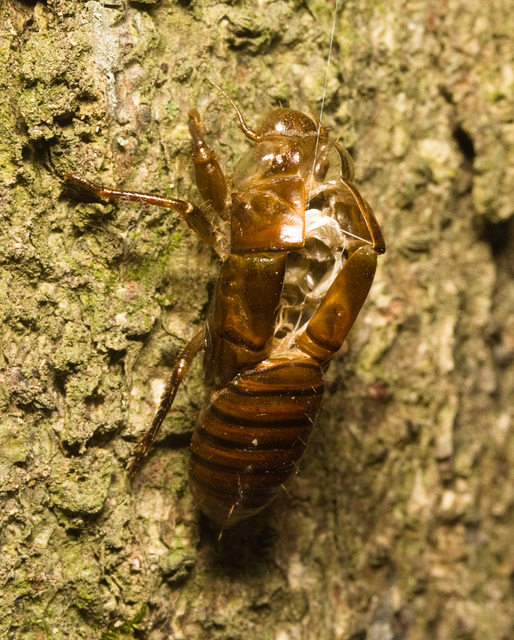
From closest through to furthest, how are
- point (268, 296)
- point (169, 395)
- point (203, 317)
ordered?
point (268, 296) < point (169, 395) < point (203, 317)

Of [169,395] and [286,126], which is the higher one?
[286,126]

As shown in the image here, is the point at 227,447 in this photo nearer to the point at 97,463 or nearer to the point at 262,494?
the point at 262,494

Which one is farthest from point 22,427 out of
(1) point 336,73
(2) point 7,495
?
(1) point 336,73

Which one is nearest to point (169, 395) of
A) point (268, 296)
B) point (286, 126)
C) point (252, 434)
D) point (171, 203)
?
point (252, 434)

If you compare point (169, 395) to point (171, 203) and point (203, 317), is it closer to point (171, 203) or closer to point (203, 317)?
point (203, 317)

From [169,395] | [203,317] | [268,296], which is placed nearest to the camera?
[268,296]

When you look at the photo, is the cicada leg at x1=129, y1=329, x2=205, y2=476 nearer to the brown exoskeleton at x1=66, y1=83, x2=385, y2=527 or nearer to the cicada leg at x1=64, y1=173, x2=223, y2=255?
the brown exoskeleton at x1=66, y1=83, x2=385, y2=527

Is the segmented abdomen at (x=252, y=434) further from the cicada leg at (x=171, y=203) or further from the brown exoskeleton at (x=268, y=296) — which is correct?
the cicada leg at (x=171, y=203)
